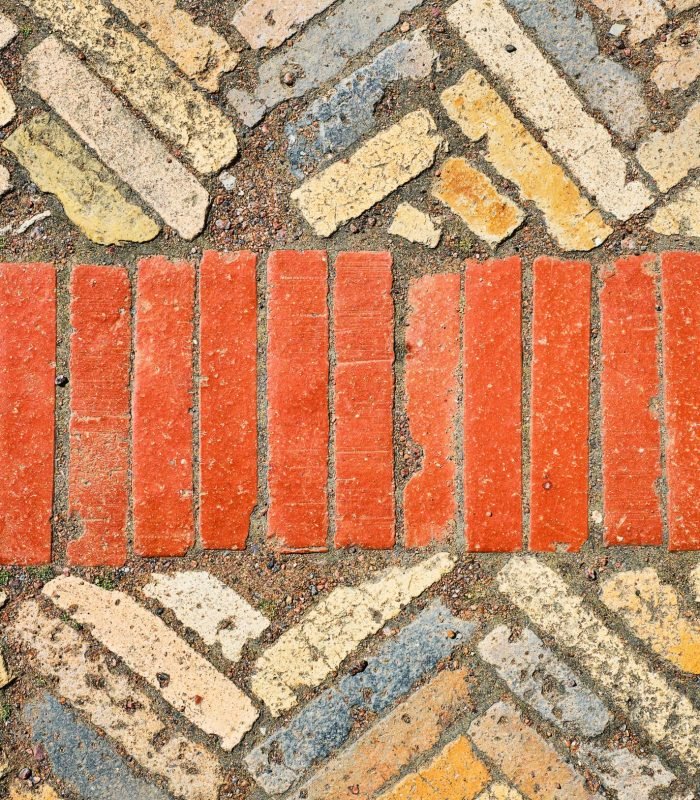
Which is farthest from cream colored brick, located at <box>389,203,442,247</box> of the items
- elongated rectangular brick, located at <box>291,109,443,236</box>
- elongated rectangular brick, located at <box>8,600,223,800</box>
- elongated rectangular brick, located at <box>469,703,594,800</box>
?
elongated rectangular brick, located at <box>8,600,223,800</box>

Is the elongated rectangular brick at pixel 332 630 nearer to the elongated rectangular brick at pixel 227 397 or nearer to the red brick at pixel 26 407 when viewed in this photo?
the elongated rectangular brick at pixel 227 397

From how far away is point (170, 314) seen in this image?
184 cm

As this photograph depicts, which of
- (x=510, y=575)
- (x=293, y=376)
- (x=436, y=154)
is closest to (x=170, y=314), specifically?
(x=293, y=376)

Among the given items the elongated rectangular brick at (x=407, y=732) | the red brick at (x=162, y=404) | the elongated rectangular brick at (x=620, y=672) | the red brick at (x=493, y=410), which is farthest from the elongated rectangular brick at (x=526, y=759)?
the red brick at (x=162, y=404)

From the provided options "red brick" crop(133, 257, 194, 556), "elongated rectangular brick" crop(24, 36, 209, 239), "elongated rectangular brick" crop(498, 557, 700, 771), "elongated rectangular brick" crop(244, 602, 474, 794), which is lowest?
"elongated rectangular brick" crop(498, 557, 700, 771)

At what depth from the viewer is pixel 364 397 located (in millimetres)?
1854

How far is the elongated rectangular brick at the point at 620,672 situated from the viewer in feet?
6.11

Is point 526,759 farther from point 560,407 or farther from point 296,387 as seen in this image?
point 296,387

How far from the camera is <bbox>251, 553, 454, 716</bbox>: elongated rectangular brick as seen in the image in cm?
187

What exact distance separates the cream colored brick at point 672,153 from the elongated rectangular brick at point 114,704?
2109 mm

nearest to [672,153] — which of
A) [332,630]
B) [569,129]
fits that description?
[569,129]

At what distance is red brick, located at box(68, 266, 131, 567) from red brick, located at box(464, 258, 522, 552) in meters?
0.97

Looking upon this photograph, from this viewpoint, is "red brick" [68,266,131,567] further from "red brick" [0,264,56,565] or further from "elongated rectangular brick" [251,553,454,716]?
"elongated rectangular brick" [251,553,454,716]

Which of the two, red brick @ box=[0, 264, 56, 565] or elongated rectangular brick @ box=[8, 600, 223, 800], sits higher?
red brick @ box=[0, 264, 56, 565]
